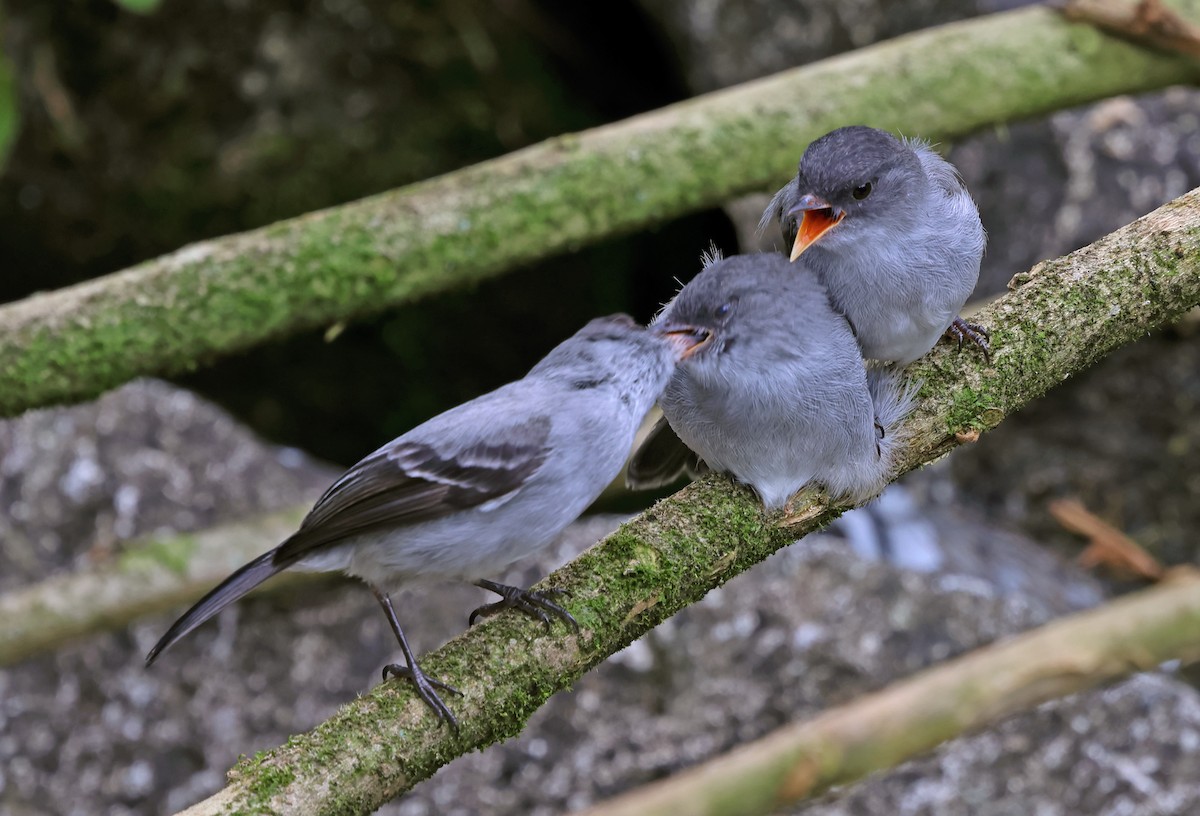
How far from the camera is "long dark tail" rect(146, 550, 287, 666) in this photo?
2.43 m

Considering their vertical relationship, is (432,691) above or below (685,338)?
below

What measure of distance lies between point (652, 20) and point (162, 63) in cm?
240

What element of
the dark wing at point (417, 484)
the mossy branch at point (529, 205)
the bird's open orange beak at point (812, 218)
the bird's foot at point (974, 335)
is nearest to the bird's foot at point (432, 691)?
the dark wing at point (417, 484)

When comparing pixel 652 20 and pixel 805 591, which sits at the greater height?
pixel 652 20

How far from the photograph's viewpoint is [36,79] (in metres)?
5.77

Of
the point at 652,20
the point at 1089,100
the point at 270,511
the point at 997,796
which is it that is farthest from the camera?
the point at 652,20

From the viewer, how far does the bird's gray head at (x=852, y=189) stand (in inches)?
99.5

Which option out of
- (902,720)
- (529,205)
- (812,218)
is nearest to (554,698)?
(902,720)

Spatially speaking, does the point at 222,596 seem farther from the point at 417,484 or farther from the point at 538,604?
the point at 538,604

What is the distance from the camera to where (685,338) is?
98.4 inches

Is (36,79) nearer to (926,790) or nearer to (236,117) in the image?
(236,117)

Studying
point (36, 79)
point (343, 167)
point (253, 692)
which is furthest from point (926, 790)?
point (36, 79)

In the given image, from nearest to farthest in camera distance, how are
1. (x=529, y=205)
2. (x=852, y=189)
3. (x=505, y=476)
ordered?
1. (x=505, y=476)
2. (x=852, y=189)
3. (x=529, y=205)

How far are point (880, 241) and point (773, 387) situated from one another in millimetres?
422
